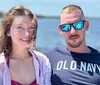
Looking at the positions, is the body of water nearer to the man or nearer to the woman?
the man

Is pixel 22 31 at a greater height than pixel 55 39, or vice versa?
pixel 22 31

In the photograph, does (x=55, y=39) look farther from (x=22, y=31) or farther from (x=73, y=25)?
(x=22, y=31)

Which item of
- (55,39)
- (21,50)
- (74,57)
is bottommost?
(55,39)

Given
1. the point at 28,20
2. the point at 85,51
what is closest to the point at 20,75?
the point at 28,20

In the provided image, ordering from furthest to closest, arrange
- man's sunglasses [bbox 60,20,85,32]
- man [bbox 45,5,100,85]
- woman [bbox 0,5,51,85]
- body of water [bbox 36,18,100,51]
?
body of water [bbox 36,18,100,51], man's sunglasses [bbox 60,20,85,32], man [bbox 45,5,100,85], woman [bbox 0,5,51,85]

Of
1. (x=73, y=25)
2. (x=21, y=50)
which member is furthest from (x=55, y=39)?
(x=21, y=50)

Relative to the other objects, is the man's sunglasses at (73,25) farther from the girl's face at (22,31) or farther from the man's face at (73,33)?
the girl's face at (22,31)

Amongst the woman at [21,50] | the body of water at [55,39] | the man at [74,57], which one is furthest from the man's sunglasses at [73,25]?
the body of water at [55,39]

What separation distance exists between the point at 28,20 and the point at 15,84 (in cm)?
46

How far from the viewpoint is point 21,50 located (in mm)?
3041

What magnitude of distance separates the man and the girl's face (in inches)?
13.9

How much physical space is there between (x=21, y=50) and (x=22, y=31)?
141mm

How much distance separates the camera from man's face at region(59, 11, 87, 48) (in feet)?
10.8

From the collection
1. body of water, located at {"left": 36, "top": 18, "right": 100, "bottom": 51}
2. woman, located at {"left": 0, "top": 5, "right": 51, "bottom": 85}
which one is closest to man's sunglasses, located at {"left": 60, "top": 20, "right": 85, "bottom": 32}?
woman, located at {"left": 0, "top": 5, "right": 51, "bottom": 85}
